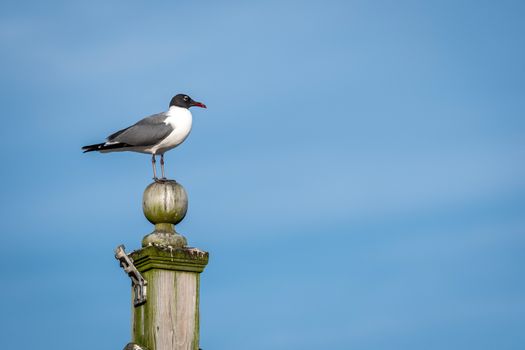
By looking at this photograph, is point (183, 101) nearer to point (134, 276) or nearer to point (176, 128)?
point (176, 128)

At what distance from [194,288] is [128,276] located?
50 cm

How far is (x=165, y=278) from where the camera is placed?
6258 mm

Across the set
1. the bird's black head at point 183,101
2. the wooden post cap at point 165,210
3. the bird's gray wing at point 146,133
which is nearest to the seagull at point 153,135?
the bird's gray wing at point 146,133

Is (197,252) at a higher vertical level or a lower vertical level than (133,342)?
higher

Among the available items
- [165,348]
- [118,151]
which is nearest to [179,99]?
[118,151]

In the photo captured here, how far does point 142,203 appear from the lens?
6605 millimetres

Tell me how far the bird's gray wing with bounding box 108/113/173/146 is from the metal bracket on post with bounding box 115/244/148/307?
434 cm

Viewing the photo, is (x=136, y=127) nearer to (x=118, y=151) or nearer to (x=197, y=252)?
(x=118, y=151)

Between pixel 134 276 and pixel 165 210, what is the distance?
54cm

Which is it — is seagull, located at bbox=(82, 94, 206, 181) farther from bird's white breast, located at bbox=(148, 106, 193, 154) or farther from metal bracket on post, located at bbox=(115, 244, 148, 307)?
metal bracket on post, located at bbox=(115, 244, 148, 307)

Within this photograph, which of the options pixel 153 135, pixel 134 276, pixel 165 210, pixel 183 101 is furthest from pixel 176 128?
pixel 134 276

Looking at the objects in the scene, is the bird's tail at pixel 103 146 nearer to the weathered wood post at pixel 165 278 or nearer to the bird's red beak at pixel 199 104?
the bird's red beak at pixel 199 104

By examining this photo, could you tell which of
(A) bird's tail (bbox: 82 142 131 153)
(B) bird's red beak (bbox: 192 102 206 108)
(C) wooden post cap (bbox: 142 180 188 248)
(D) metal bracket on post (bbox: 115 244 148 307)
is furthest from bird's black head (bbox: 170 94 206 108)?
(D) metal bracket on post (bbox: 115 244 148 307)

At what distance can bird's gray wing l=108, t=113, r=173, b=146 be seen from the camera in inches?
417
